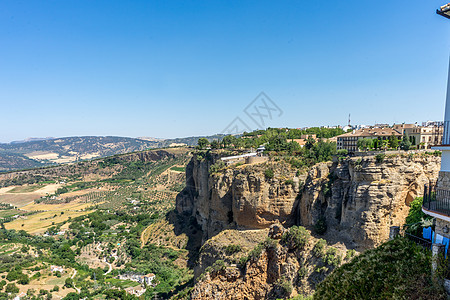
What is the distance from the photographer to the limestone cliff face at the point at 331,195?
18594 millimetres

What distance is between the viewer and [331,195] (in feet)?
75.5

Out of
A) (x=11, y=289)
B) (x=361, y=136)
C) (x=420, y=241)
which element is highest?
(x=361, y=136)

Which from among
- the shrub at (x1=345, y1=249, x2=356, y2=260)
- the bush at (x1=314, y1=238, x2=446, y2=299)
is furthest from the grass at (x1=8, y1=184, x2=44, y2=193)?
the bush at (x1=314, y1=238, x2=446, y2=299)

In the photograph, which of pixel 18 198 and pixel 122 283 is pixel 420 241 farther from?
pixel 18 198

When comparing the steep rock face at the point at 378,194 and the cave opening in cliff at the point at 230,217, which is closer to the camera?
the steep rock face at the point at 378,194

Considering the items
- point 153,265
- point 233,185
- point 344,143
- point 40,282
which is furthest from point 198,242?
point 344,143

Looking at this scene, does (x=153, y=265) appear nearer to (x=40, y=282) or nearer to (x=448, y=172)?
(x=40, y=282)

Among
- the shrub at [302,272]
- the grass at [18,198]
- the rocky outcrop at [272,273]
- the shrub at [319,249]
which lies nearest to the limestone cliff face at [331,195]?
the rocky outcrop at [272,273]

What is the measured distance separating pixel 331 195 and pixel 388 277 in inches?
644

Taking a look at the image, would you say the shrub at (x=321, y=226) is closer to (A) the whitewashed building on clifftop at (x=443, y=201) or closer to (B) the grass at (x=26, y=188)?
(A) the whitewashed building on clifftop at (x=443, y=201)

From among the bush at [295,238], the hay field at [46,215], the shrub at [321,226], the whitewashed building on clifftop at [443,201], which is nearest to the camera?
the whitewashed building on clifftop at [443,201]

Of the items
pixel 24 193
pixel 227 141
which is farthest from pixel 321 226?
pixel 24 193

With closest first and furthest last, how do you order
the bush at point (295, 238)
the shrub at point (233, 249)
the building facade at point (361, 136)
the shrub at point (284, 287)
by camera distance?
the shrub at point (284, 287) < the bush at point (295, 238) < the shrub at point (233, 249) < the building facade at point (361, 136)

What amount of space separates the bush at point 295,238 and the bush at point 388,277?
33.8 feet
